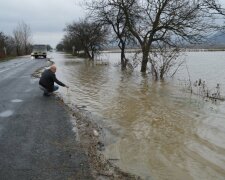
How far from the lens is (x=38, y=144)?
8.22 m

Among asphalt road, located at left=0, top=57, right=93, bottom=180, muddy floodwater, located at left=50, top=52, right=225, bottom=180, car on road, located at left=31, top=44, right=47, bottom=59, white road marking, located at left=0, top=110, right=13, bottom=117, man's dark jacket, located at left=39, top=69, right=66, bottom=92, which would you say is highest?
man's dark jacket, located at left=39, top=69, right=66, bottom=92

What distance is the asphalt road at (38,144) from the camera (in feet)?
21.4

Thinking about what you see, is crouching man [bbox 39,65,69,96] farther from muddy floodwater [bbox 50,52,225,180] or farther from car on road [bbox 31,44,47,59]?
car on road [bbox 31,44,47,59]

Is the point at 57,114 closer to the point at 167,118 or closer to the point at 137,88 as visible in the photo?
the point at 167,118

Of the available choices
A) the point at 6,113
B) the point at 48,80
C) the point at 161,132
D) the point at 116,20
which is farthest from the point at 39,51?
the point at 161,132

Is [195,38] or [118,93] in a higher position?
[195,38]

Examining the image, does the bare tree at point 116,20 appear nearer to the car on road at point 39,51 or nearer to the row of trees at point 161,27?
the row of trees at point 161,27

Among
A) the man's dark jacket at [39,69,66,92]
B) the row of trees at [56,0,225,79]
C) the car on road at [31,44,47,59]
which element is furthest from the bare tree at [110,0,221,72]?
the car on road at [31,44,47,59]

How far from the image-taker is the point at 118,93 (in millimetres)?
17891

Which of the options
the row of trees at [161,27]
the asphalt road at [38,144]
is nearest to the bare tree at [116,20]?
the row of trees at [161,27]

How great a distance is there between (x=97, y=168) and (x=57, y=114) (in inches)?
205

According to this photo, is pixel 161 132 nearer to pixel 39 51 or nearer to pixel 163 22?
pixel 163 22

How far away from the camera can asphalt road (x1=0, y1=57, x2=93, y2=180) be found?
21.4ft

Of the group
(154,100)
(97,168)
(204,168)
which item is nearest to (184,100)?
(154,100)
